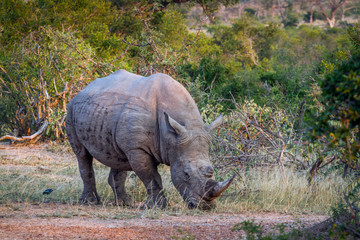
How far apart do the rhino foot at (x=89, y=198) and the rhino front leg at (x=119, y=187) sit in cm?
32

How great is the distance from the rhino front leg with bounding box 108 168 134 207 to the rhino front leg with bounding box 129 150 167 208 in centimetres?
66

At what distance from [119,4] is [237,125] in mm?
17084

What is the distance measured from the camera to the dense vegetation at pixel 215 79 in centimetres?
478

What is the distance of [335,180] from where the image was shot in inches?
328

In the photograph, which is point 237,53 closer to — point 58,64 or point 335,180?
point 58,64

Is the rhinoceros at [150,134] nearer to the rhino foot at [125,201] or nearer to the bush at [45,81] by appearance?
the rhino foot at [125,201]

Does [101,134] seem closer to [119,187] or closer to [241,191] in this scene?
[119,187]

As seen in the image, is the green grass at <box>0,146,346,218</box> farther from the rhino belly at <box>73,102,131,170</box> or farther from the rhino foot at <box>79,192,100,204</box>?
the rhino belly at <box>73,102,131,170</box>

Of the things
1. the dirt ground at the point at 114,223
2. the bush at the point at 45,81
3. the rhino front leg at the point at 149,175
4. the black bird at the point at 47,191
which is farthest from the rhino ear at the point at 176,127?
the bush at the point at 45,81

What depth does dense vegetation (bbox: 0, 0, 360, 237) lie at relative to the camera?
478 cm

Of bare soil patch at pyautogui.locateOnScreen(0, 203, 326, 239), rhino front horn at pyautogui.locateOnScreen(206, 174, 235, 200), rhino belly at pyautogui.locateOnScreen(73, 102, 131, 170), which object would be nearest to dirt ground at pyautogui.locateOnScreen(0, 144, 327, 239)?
bare soil patch at pyautogui.locateOnScreen(0, 203, 326, 239)

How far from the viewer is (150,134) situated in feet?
23.3

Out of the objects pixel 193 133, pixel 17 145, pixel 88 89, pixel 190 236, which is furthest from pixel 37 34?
pixel 190 236

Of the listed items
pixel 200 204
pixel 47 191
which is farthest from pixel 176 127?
pixel 47 191
